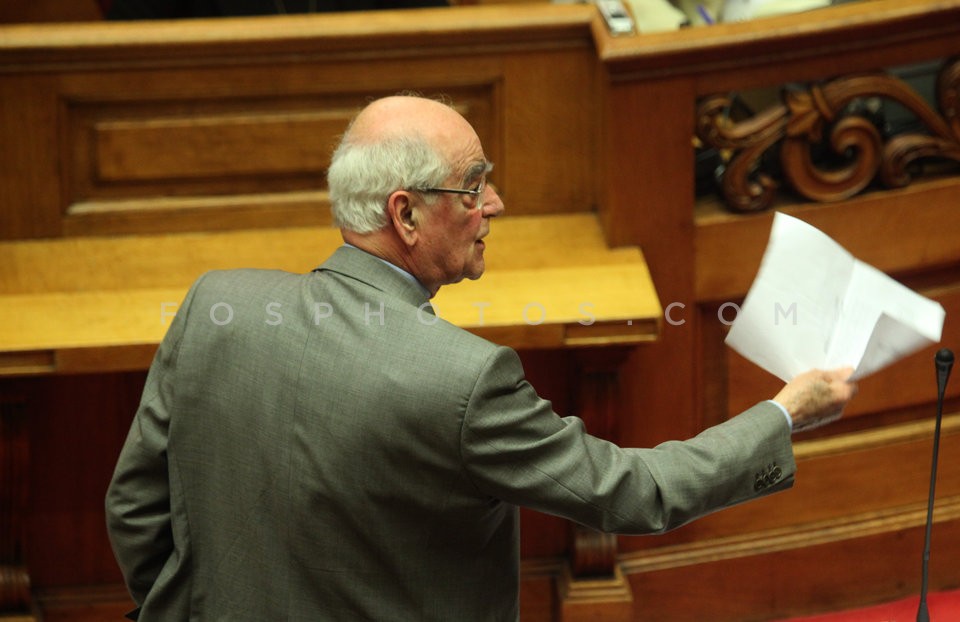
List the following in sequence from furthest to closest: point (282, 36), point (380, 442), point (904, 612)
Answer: point (904, 612)
point (282, 36)
point (380, 442)

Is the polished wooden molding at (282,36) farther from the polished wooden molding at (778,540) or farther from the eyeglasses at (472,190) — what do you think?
the polished wooden molding at (778,540)

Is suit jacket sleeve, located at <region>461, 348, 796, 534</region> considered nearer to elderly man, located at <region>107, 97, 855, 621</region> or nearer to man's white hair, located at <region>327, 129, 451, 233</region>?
elderly man, located at <region>107, 97, 855, 621</region>

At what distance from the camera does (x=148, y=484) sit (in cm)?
143

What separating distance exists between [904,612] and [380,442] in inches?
49.0

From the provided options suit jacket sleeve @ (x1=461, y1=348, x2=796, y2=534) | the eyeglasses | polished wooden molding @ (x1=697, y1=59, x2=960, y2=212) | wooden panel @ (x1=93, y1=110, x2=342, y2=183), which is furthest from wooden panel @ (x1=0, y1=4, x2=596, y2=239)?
suit jacket sleeve @ (x1=461, y1=348, x2=796, y2=534)

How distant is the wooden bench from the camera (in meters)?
1.89

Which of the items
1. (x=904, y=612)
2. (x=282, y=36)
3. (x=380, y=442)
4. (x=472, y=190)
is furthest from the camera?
(x=904, y=612)

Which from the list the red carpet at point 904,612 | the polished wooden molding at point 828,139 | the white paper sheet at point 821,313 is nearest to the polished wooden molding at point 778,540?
the red carpet at point 904,612

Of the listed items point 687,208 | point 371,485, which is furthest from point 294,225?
point 371,485

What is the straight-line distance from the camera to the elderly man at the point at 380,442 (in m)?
1.26

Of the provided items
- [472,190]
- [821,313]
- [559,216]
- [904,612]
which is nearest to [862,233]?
[559,216]

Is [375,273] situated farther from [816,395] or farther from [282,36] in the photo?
[282,36]

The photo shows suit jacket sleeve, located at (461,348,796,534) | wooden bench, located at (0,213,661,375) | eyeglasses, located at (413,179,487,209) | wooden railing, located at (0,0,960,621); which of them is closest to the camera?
suit jacket sleeve, located at (461,348,796,534)

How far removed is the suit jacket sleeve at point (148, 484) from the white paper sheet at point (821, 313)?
Result: 0.59m
